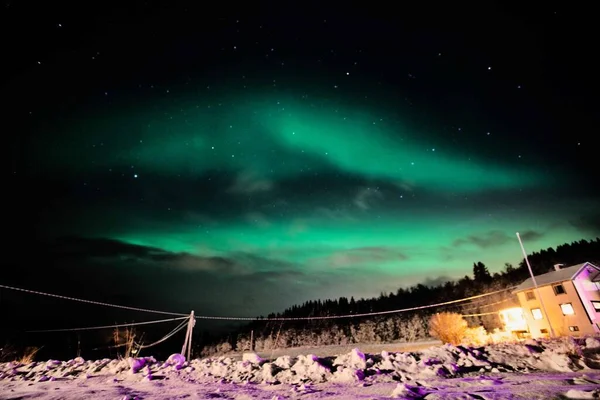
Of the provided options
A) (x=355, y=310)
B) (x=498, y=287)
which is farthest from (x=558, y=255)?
(x=355, y=310)

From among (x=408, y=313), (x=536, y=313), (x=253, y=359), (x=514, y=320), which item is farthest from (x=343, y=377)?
(x=408, y=313)

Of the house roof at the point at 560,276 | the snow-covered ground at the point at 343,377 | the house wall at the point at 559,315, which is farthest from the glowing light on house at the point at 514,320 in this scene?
the snow-covered ground at the point at 343,377

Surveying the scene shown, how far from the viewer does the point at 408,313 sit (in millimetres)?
89875

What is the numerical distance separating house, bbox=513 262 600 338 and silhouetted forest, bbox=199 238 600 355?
13.3 m

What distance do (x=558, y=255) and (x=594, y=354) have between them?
9275 centimetres

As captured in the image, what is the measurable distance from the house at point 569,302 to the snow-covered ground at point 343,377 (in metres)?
29.1

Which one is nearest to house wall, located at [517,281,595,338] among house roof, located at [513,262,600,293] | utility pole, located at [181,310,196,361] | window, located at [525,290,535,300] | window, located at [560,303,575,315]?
window, located at [560,303,575,315]

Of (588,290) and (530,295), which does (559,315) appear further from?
(588,290)

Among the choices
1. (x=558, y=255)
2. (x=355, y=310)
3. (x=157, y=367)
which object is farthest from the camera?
(x=355, y=310)

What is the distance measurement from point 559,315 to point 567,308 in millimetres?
1331

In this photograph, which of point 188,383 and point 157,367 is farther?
point 157,367

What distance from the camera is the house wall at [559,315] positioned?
95.6 ft

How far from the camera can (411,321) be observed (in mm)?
74125

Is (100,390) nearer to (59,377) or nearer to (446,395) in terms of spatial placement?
(59,377)
